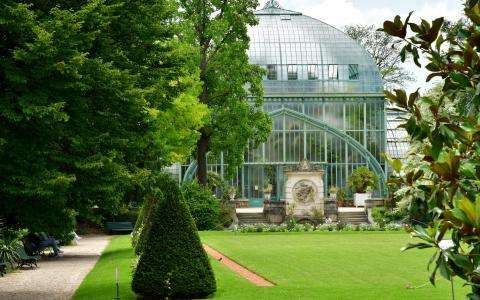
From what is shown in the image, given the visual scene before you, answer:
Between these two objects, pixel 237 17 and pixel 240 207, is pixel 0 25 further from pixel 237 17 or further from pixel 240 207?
pixel 240 207

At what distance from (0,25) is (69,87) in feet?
4.70

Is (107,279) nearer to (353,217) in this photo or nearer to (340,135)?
(353,217)

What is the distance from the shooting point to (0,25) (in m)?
12.4

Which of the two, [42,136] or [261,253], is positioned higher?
[42,136]

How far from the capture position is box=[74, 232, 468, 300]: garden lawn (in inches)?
537

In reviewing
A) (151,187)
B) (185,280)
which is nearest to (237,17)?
(151,187)

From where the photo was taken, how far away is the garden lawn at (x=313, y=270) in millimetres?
13648

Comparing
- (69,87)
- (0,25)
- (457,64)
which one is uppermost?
(0,25)

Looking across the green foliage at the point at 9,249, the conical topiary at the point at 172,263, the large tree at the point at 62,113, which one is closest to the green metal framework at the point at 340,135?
the green foliage at the point at 9,249

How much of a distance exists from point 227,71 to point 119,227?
9.59 meters

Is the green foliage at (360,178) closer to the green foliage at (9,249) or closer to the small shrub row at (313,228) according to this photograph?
the small shrub row at (313,228)

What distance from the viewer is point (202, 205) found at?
34500 millimetres

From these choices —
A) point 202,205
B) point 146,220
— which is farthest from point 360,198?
point 146,220

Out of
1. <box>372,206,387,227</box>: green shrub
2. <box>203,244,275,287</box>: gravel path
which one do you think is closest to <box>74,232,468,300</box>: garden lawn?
<box>203,244,275,287</box>: gravel path
